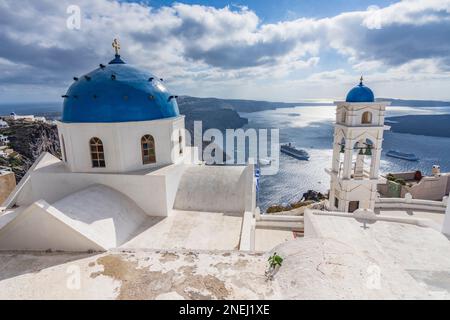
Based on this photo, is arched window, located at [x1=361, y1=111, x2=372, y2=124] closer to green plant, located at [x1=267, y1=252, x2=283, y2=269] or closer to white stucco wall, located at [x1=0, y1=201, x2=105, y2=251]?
green plant, located at [x1=267, y1=252, x2=283, y2=269]

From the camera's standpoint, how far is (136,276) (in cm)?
516

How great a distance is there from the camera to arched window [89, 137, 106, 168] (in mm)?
9680

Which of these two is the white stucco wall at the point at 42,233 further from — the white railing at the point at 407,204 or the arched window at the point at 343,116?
the white railing at the point at 407,204

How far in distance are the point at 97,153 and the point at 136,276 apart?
239 inches

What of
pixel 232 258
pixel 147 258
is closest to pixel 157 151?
pixel 147 258

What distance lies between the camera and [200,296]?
454 cm

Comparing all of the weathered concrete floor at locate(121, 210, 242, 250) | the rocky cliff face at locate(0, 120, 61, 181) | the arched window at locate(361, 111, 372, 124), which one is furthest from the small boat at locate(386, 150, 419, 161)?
Answer: the rocky cliff face at locate(0, 120, 61, 181)

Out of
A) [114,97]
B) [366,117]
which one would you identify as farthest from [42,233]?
[366,117]

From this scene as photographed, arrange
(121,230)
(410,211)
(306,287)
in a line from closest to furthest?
(306,287)
(121,230)
(410,211)

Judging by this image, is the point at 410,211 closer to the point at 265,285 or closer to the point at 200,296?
the point at 265,285

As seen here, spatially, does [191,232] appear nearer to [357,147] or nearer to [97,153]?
[97,153]

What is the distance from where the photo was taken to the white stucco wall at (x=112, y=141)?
31.1ft

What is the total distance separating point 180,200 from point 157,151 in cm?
212

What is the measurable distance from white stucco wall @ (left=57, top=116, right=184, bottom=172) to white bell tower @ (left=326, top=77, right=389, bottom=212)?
8.13 metres
